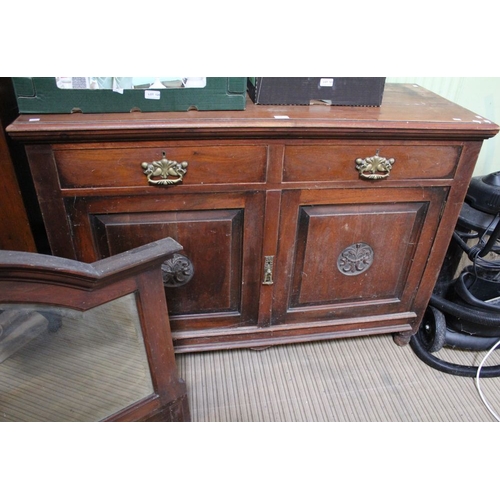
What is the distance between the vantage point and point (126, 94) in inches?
38.2

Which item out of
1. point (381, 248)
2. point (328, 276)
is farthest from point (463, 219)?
point (328, 276)

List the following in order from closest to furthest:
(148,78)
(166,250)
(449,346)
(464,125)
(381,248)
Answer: (166,250) < (148,78) < (464,125) < (381,248) < (449,346)

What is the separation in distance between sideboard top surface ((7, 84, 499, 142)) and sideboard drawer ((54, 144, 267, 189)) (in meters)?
0.04

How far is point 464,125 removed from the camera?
3.45 ft

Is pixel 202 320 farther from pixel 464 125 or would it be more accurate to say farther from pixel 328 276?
pixel 464 125

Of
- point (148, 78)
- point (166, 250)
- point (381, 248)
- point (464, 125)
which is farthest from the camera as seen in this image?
point (381, 248)

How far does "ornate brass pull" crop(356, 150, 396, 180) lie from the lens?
1.08 meters

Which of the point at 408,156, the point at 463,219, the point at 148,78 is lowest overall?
the point at 463,219

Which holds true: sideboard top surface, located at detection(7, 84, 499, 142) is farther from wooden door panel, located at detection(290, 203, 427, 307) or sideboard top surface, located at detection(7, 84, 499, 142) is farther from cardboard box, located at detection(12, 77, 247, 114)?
wooden door panel, located at detection(290, 203, 427, 307)

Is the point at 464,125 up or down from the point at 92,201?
up

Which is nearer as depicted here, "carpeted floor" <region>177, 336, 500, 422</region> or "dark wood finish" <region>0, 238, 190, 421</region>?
"dark wood finish" <region>0, 238, 190, 421</region>

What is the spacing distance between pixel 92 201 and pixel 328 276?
2.37 feet

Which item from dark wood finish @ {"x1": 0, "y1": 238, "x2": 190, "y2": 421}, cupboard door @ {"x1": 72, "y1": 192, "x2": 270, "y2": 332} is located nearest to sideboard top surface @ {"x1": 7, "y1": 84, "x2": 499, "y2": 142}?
cupboard door @ {"x1": 72, "y1": 192, "x2": 270, "y2": 332}

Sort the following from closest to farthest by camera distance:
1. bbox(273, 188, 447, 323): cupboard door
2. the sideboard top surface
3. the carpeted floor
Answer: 1. the sideboard top surface
2. bbox(273, 188, 447, 323): cupboard door
3. the carpeted floor
